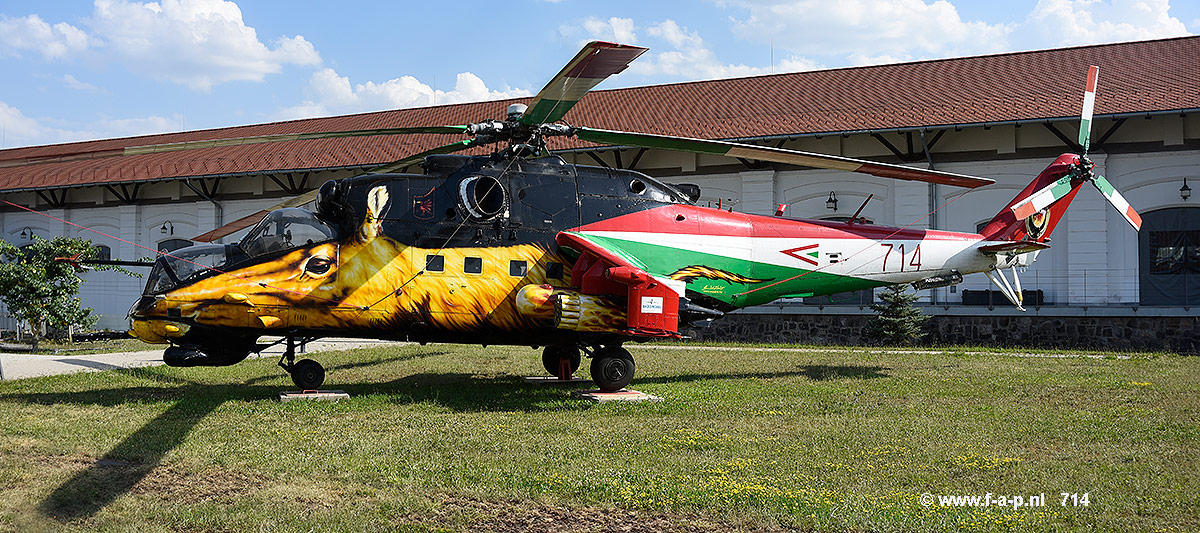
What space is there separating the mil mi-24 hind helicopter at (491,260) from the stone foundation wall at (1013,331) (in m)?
11.6

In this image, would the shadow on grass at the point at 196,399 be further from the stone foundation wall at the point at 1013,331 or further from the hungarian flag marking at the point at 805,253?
the stone foundation wall at the point at 1013,331

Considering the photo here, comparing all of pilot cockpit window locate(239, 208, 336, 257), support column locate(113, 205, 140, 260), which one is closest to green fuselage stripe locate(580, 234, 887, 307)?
pilot cockpit window locate(239, 208, 336, 257)

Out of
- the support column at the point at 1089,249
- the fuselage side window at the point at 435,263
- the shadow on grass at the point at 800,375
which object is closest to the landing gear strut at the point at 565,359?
the shadow on grass at the point at 800,375

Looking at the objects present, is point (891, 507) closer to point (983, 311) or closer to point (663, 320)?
point (663, 320)

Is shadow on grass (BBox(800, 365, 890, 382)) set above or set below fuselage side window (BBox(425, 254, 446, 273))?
below

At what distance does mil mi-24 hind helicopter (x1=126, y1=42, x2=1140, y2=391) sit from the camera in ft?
34.3

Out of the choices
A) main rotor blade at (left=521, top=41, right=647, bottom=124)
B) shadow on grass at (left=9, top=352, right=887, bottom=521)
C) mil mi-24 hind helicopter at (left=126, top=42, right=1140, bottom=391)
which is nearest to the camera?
shadow on grass at (left=9, top=352, right=887, bottom=521)

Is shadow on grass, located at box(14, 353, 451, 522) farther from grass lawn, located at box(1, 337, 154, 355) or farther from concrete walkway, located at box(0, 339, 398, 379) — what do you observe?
grass lawn, located at box(1, 337, 154, 355)

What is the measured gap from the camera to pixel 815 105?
25.5m

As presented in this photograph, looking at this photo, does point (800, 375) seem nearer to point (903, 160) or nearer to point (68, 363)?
point (903, 160)

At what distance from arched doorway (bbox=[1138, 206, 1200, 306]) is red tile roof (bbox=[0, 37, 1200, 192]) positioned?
3.05 m

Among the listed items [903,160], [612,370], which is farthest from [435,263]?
[903,160]

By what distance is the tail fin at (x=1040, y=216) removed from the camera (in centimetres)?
1393

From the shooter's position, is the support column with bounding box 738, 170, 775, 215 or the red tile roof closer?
the red tile roof
